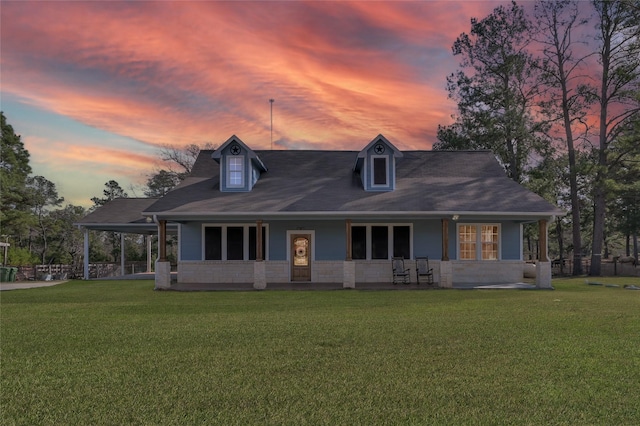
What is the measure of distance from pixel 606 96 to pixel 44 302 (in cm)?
2944

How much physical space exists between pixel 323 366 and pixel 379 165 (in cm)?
1388

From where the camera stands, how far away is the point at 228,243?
18750mm

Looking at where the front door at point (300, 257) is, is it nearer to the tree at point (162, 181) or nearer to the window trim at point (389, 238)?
the window trim at point (389, 238)

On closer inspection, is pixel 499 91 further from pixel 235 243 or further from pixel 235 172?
pixel 235 243

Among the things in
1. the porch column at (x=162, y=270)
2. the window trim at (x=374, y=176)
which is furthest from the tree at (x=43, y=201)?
the window trim at (x=374, y=176)

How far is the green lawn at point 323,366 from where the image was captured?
4.32 m

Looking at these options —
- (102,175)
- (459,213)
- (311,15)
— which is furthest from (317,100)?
(102,175)

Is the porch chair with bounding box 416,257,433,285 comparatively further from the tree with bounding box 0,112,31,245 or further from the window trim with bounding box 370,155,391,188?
the tree with bounding box 0,112,31,245

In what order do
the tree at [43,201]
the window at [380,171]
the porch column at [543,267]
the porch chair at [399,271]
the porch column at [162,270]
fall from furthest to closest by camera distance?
the tree at [43,201] < the window at [380,171] < the porch chair at [399,271] < the porch column at [543,267] < the porch column at [162,270]

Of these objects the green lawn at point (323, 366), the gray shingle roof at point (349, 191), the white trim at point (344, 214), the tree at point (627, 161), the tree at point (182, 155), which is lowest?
the green lawn at point (323, 366)

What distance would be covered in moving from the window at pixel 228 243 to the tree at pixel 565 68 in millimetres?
19517

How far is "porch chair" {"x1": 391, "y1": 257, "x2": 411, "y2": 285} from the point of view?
56.9ft

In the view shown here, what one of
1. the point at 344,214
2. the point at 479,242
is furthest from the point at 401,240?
the point at 344,214

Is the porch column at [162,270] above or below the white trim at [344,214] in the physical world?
below
